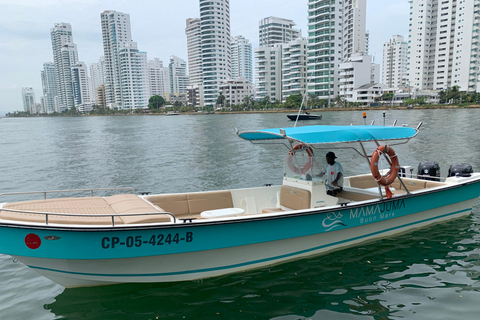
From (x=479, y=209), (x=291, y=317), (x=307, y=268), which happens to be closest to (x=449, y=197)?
(x=479, y=209)

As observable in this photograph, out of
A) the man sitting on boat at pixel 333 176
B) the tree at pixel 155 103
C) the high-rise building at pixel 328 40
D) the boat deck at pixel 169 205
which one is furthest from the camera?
the tree at pixel 155 103

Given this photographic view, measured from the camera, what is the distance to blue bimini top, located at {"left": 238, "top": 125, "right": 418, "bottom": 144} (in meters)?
6.66

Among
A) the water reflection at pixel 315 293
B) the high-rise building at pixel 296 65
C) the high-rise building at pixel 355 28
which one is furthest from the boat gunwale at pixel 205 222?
the high-rise building at pixel 296 65

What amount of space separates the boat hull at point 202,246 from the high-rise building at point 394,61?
6517 inches

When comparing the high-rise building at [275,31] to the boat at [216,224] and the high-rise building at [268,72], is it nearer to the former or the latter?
the high-rise building at [268,72]

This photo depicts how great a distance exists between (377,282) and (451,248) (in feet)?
8.66

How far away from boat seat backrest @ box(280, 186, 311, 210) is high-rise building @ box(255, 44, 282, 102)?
12658 cm

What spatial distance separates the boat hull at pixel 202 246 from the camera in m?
5.32

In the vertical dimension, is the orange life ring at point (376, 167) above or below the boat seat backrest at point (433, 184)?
above

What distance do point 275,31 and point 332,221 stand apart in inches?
6918

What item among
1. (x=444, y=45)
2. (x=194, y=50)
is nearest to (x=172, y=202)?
(x=444, y=45)

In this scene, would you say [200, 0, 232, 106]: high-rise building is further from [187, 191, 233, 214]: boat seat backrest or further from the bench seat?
the bench seat

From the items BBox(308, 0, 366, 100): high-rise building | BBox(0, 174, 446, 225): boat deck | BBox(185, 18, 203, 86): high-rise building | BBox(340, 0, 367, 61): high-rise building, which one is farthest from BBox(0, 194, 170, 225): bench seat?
BBox(185, 18, 203, 86): high-rise building

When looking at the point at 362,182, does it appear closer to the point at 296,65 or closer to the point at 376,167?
the point at 376,167
